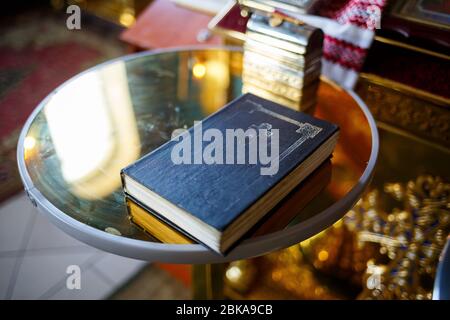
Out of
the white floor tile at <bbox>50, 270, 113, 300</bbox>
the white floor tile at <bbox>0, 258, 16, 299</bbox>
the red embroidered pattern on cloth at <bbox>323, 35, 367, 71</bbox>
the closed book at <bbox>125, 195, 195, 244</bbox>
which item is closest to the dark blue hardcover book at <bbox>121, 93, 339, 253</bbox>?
the closed book at <bbox>125, 195, 195, 244</bbox>

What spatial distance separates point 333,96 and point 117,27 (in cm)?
187

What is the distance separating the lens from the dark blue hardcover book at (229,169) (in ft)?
1.56

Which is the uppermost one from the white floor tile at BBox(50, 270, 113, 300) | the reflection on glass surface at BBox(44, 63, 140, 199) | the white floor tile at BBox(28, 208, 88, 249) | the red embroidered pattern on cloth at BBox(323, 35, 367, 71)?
the red embroidered pattern on cloth at BBox(323, 35, 367, 71)

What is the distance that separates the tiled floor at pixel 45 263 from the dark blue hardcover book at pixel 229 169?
747mm

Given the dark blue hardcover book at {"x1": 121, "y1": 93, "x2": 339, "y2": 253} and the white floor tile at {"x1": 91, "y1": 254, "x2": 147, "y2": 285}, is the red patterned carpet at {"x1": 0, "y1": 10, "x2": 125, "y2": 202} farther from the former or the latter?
the dark blue hardcover book at {"x1": 121, "y1": 93, "x2": 339, "y2": 253}

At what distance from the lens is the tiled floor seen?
3.83ft

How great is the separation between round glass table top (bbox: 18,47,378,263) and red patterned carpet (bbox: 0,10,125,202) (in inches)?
32.1

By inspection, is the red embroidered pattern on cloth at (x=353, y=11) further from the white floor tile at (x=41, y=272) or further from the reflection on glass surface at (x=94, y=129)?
the white floor tile at (x=41, y=272)

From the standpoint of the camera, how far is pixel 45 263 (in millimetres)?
1239

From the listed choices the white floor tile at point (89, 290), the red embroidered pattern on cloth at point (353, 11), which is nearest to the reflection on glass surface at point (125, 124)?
the red embroidered pattern on cloth at point (353, 11)

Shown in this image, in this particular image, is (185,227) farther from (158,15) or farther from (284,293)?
(158,15)

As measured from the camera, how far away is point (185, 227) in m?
0.50

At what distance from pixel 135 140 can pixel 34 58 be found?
5.40ft
